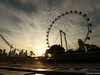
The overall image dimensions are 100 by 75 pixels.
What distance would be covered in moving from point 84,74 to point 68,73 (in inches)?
38.2

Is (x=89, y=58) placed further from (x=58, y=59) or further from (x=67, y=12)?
(x=67, y=12)

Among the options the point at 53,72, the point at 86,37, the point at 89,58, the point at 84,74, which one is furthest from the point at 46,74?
the point at 86,37

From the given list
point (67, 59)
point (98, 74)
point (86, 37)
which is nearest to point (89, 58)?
point (67, 59)

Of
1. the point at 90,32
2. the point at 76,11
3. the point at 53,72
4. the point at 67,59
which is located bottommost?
the point at 67,59

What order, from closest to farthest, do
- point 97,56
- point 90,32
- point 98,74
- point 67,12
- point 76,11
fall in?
1. point 98,74
2. point 97,56
3. point 90,32
4. point 76,11
5. point 67,12

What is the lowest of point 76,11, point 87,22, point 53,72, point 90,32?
point 53,72

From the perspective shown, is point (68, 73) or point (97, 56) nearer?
point (68, 73)

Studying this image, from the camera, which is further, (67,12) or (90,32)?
(67,12)

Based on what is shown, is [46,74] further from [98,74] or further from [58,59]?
[58,59]

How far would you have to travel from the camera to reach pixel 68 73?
4.34 m

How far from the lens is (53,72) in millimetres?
4852

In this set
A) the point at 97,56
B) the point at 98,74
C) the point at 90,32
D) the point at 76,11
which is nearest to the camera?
the point at 98,74

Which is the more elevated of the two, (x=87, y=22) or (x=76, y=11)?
(x=76, y=11)

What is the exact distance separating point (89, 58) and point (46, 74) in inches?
597
